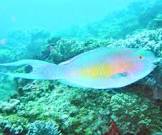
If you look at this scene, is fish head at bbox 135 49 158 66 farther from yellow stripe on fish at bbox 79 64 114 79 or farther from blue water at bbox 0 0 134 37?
blue water at bbox 0 0 134 37

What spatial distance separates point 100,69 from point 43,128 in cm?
175

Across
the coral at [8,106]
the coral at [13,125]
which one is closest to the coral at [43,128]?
the coral at [13,125]

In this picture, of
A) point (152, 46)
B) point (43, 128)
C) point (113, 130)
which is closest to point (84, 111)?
point (43, 128)

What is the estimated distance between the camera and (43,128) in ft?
12.5

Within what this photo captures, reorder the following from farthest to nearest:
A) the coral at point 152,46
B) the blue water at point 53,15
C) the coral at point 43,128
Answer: the blue water at point 53,15 → the coral at point 152,46 → the coral at point 43,128

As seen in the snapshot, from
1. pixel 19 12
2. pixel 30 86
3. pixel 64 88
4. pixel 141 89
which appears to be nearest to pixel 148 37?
pixel 141 89

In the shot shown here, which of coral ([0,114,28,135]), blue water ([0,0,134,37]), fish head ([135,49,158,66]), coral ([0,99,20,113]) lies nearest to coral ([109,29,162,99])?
coral ([0,114,28,135])

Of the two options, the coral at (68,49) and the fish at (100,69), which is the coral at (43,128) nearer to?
the fish at (100,69)

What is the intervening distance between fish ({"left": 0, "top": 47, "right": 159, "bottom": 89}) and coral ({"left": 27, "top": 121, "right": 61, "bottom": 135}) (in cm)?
155

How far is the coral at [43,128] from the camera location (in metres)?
3.78

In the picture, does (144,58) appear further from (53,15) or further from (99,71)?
(53,15)

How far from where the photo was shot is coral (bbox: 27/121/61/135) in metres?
3.78

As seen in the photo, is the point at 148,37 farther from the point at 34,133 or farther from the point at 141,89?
the point at 34,133

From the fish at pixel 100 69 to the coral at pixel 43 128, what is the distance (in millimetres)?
1546
